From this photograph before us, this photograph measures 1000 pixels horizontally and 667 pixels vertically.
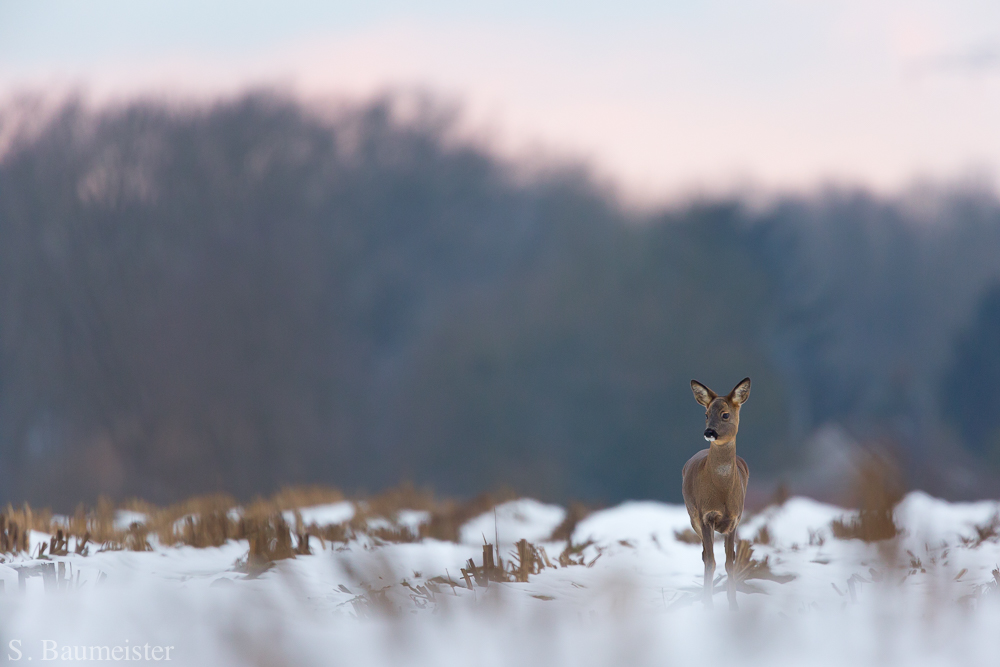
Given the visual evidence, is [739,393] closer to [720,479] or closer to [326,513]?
[720,479]

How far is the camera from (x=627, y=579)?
5238mm

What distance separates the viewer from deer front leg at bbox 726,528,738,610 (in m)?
5.71

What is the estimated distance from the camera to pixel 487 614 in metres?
5.20

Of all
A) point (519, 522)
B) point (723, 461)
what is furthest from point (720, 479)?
point (519, 522)

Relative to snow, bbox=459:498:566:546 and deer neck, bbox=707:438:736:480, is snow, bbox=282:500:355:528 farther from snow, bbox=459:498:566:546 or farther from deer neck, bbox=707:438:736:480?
deer neck, bbox=707:438:736:480

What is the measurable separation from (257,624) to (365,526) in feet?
13.0

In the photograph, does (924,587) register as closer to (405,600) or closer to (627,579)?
(627,579)

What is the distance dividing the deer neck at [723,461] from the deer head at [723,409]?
52 millimetres

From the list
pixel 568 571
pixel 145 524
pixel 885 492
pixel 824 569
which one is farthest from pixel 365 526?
pixel 885 492

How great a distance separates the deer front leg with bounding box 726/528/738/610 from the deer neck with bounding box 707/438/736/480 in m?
0.39

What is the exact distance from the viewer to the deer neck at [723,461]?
6145 millimetres

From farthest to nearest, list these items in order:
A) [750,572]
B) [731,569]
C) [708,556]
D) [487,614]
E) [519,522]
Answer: [519,522] < [750,572] < [708,556] < [731,569] < [487,614]

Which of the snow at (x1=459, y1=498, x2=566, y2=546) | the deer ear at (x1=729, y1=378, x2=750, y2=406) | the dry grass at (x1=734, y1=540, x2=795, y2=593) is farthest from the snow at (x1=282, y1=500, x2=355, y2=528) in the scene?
the deer ear at (x1=729, y1=378, x2=750, y2=406)

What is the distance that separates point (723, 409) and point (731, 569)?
3.36ft
